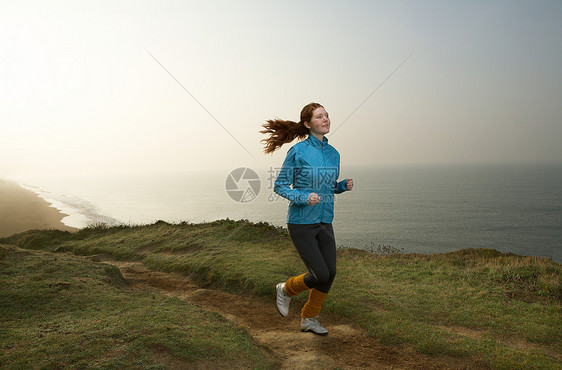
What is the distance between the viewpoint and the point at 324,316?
6215mm

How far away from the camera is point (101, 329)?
3998mm

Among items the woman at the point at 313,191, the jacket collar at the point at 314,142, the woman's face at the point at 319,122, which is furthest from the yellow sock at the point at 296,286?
the woman's face at the point at 319,122

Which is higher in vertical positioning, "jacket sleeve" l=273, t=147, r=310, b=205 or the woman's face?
the woman's face

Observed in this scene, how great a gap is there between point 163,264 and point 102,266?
2814 millimetres

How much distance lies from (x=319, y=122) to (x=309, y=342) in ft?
10.5

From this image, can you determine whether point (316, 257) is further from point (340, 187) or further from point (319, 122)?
point (319, 122)

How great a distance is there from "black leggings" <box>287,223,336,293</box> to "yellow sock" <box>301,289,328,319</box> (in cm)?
23

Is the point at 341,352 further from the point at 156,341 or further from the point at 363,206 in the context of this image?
the point at 363,206

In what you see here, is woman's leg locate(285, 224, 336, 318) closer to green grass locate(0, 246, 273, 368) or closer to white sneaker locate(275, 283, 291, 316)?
white sneaker locate(275, 283, 291, 316)

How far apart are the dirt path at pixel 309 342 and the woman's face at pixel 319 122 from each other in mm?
3053

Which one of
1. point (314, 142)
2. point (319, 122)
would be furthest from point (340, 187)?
point (319, 122)

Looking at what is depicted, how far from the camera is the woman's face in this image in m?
4.84

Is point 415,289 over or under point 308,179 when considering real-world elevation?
under

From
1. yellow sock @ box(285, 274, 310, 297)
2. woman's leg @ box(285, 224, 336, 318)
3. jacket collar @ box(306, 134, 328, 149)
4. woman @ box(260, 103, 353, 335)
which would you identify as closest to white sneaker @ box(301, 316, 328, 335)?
woman @ box(260, 103, 353, 335)
